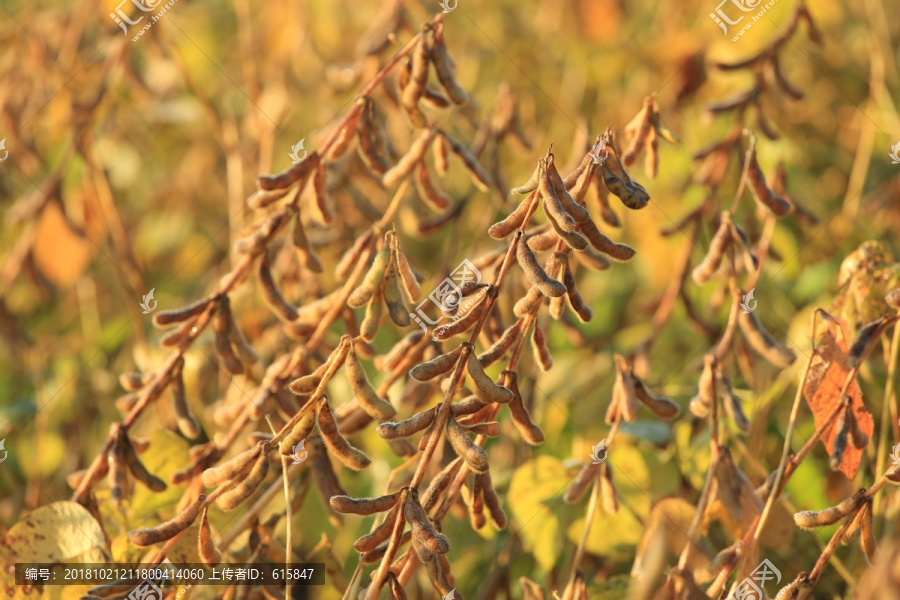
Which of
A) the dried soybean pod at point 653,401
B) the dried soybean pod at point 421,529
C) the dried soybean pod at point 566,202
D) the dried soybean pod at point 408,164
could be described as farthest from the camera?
the dried soybean pod at point 408,164

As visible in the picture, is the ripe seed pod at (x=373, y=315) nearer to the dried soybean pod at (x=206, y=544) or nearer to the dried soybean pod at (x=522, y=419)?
the dried soybean pod at (x=522, y=419)

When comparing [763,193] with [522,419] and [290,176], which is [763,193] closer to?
[522,419]

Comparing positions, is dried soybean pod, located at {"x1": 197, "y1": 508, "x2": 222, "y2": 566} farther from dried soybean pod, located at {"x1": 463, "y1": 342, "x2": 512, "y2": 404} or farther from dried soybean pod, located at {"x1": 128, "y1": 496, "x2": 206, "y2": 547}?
dried soybean pod, located at {"x1": 463, "y1": 342, "x2": 512, "y2": 404}

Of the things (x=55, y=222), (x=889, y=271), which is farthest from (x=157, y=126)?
(x=889, y=271)

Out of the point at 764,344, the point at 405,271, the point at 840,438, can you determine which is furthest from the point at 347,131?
the point at 840,438

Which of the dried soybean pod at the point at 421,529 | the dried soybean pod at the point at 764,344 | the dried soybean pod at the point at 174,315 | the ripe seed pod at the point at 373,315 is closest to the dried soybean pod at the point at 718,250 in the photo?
the dried soybean pod at the point at 764,344

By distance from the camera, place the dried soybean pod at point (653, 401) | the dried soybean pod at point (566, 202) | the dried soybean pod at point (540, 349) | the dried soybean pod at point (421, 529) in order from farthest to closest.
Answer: the dried soybean pod at point (653, 401) < the dried soybean pod at point (540, 349) < the dried soybean pod at point (566, 202) < the dried soybean pod at point (421, 529)
